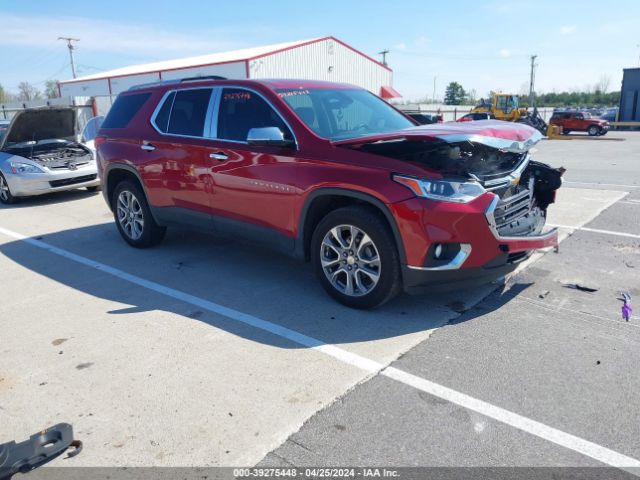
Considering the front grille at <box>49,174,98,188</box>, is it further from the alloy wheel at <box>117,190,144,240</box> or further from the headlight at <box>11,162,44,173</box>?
the alloy wheel at <box>117,190,144,240</box>

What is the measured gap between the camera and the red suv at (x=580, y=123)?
2989 centimetres

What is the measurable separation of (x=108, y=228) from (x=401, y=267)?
5275mm

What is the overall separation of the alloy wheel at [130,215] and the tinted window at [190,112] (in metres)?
1.19

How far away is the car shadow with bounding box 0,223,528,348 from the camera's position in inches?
159

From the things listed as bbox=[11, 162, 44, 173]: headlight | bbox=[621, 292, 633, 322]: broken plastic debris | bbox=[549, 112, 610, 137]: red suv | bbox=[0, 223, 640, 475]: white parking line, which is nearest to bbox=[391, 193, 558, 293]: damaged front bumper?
bbox=[0, 223, 640, 475]: white parking line

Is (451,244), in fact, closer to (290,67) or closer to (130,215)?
(130,215)

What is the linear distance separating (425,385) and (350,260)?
1369 millimetres

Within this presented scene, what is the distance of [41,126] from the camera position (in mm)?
10273

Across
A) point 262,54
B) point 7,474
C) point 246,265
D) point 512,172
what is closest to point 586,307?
point 512,172

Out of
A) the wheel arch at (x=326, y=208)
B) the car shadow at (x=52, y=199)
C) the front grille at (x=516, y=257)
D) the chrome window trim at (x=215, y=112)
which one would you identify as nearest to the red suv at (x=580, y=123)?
the car shadow at (x=52, y=199)

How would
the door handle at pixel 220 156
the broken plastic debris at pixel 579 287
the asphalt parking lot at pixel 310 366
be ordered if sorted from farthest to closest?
the door handle at pixel 220 156
the broken plastic debris at pixel 579 287
the asphalt parking lot at pixel 310 366

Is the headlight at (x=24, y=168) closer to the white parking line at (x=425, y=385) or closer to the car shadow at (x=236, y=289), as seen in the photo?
the car shadow at (x=236, y=289)

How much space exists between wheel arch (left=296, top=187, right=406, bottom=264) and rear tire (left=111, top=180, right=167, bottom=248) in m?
2.46

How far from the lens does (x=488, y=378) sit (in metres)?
3.23
